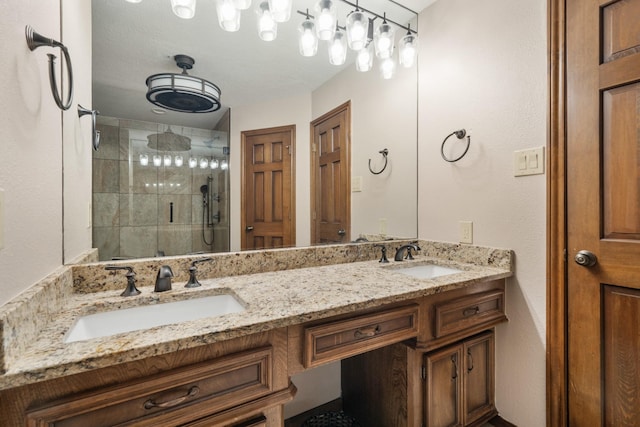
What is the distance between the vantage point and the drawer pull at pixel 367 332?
105 cm

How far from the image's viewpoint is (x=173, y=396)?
747 millimetres

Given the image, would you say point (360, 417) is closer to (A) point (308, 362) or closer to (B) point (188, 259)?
(A) point (308, 362)

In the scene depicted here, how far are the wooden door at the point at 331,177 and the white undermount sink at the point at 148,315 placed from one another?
65 centimetres

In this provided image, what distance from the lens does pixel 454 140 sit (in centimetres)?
175

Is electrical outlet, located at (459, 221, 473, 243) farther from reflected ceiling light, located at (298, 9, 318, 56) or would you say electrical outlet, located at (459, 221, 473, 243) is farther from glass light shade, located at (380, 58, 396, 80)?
reflected ceiling light, located at (298, 9, 318, 56)

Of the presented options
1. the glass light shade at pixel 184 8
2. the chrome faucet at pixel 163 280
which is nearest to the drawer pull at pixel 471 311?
the chrome faucet at pixel 163 280

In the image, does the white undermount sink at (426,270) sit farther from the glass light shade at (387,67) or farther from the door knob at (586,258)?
the glass light shade at (387,67)

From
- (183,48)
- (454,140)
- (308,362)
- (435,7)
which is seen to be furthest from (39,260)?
(435,7)

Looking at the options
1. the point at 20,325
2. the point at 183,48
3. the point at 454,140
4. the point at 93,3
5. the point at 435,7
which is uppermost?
the point at 435,7

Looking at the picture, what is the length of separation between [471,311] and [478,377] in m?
0.38

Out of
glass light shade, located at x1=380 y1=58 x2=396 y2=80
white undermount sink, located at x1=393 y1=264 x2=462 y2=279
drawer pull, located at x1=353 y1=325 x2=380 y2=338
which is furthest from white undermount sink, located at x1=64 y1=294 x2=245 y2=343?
glass light shade, located at x1=380 y1=58 x2=396 y2=80

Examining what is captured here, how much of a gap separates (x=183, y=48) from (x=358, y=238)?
1.33 meters

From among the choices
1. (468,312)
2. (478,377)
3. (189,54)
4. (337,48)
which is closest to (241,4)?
(189,54)

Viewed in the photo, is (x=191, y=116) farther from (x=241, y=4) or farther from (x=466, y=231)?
(x=466, y=231)
